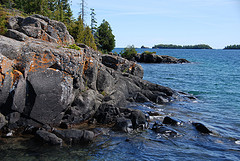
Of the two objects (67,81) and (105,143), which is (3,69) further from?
(105,143)

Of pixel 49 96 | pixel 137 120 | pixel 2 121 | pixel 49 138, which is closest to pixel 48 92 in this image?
pixel 49 96

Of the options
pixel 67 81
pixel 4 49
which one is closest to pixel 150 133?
pixel 67 81

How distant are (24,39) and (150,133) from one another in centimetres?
1219

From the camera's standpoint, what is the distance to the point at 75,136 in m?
13.0

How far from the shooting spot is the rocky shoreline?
44.9ft

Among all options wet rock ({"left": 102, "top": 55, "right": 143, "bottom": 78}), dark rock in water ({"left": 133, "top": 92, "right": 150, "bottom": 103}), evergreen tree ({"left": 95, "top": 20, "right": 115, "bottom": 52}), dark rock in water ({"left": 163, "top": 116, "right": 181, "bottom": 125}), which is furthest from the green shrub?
dark rock in water ({"left": 163, "top": 116, "right": 181, "bottom": 125})

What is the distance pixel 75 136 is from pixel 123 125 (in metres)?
3.93

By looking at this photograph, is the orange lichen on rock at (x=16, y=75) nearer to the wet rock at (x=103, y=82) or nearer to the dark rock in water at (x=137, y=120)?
the wet rock at (x=103, y=82)

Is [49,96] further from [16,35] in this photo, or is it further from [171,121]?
[171,121]

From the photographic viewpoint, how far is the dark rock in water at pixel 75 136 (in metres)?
12.9

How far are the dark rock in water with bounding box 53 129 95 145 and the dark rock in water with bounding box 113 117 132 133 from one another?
272 centimetres

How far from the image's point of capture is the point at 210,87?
3725cm

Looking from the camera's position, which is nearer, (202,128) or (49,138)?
(49,138)

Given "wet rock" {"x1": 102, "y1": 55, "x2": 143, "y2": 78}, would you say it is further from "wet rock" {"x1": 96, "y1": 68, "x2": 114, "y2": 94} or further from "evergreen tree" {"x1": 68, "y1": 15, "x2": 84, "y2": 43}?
"wet rock" {"x1": 96, "y1": 68, "x2": 114, "y2": 94}
